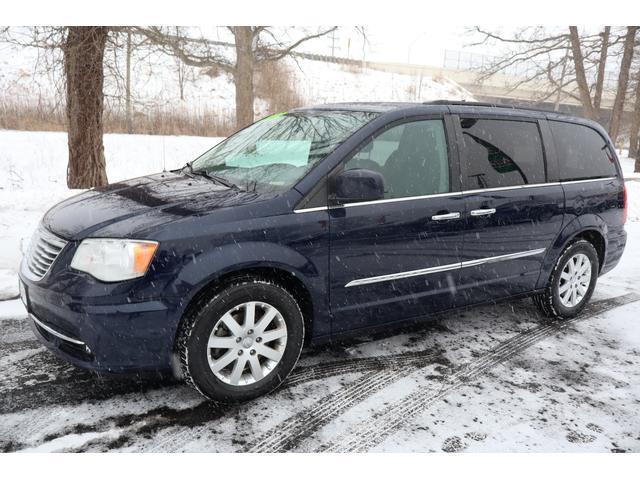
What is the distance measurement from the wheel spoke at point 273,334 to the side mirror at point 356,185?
33.6 inches

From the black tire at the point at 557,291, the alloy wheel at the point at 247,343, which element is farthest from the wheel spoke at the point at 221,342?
the black tire at the point at 557,291

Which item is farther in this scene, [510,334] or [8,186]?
[8,186]

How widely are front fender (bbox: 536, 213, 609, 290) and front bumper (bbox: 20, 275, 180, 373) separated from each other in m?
3.21

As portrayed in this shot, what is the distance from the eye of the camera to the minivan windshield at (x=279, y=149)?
341 cm

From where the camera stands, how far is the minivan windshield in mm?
3408

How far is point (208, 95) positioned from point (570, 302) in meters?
28.1

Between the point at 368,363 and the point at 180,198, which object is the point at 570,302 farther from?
the point at 180,198

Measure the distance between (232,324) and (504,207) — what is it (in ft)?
7.59

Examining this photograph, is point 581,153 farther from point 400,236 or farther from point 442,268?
point 400,236

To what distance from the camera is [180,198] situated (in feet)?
10.7

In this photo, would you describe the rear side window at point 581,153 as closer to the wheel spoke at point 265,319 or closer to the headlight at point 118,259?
the wheel spoke at point 265,319

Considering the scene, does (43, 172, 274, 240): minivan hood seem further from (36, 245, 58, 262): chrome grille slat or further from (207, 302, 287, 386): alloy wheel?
(207, 302, 287, 386): alloy wheel

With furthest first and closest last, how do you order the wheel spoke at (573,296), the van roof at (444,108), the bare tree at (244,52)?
1. the bare tree at (244,52)
2. the wheel spoke at (573,296)
3. the van roof at (444,108)

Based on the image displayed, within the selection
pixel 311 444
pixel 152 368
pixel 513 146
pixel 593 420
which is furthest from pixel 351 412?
pixel 513 146
